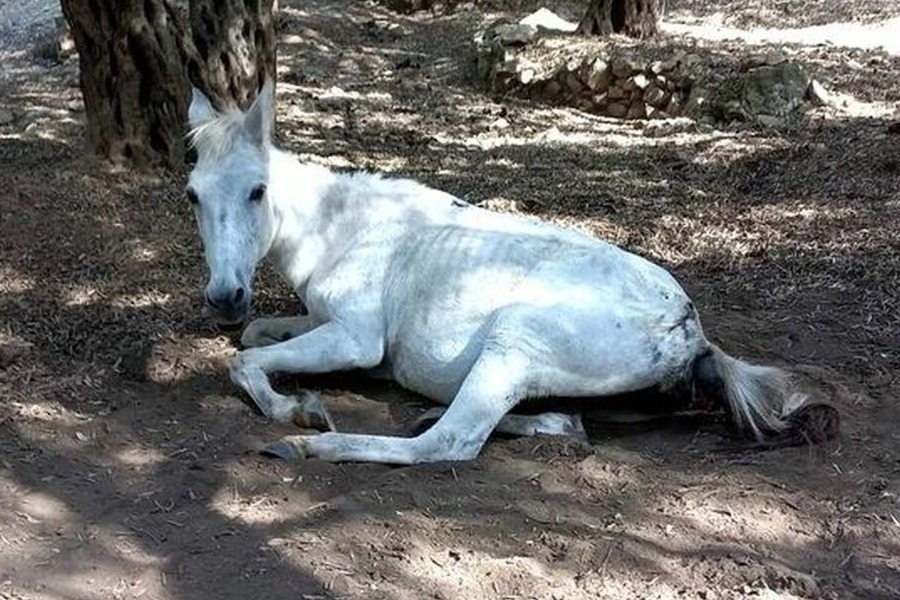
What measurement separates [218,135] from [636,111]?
644 centimetres

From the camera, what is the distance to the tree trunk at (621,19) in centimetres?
1268

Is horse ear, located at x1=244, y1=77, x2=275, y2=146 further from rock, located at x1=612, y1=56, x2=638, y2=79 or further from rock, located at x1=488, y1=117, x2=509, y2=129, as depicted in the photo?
rock, located at x1=612, y1=56, x2=638, y2=79

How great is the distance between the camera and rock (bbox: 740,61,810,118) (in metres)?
9.31

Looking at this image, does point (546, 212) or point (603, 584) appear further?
point (546, 212)

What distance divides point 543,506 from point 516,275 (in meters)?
1.16

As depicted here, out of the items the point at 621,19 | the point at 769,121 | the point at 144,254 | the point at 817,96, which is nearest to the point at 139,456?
the point at 144,254

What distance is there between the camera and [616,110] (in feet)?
33.9

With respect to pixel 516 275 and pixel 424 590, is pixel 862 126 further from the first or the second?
pixel 424 590

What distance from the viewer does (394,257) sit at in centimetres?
477

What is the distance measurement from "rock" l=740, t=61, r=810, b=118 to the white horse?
5.21 meters

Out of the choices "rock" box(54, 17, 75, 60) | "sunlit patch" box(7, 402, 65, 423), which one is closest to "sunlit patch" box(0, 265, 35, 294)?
"sunlit patch" box(7, 402, 65, 423)

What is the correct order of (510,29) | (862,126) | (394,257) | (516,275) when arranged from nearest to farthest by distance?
(516,275)
(394,257)
(862,126)
(510,29)

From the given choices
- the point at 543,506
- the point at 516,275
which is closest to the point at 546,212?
the point at 516,275

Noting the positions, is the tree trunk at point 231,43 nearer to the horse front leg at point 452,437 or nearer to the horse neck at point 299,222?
the horse neck at point 299,222
